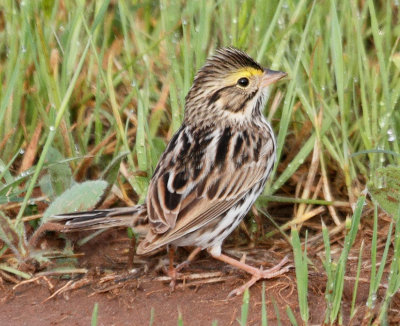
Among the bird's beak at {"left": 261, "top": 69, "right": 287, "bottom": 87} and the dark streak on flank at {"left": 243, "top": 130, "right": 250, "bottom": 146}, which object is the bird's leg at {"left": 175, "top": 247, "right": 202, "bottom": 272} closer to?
the dark streak on flank at {"left": 243, "top": 130, "right": 250, "bottom": 146}

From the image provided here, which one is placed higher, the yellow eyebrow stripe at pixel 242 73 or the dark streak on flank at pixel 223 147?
the yellow eyebrow stripe at pixel 242 73

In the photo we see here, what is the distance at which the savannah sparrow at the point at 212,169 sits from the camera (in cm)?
424

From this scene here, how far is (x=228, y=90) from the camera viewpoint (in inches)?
189

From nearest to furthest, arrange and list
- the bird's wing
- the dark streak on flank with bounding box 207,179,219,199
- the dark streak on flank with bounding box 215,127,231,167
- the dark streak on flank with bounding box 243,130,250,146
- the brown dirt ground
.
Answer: the brown dirt ground → the bird's wing → the dark streak on flank with bounding box 207,179,219,199 → the dark streak on flank with bounding box 215,127,231,167 → the dark streak on flank with bounding box 243,130,250,146

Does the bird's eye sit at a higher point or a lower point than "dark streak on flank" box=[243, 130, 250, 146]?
higher

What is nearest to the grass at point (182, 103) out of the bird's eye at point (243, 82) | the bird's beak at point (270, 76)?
the bird's beak at point (270, 76)

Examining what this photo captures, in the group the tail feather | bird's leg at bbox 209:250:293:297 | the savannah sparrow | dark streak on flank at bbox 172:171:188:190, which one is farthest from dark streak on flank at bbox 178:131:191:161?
bird's leg at bbox 209:250:293:297

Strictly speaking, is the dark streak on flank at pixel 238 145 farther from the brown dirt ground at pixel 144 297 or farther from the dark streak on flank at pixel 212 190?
the brown dirt ground at pixel 144 297

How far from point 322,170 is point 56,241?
5.13 ft

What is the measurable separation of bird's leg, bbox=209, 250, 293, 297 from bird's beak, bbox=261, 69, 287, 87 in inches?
38.7

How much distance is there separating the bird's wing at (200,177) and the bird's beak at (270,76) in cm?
30

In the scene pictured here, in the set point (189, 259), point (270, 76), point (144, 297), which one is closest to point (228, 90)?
point (270, 76)

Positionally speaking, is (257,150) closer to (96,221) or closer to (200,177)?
(200,177)

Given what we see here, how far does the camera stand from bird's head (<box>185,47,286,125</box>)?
473 cm
